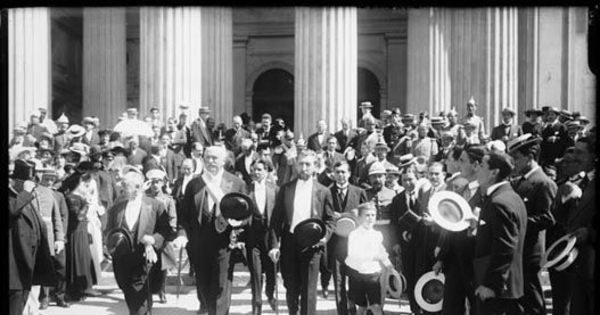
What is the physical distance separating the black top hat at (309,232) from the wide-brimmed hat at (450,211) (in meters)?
1.64

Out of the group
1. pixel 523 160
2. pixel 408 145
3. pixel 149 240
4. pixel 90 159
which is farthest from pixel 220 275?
pixel 408 145

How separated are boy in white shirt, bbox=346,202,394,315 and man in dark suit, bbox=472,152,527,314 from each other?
→ 60.5 inches

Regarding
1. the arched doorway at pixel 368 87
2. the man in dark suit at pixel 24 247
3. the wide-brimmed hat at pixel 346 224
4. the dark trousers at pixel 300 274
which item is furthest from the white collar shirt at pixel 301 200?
the arched doorway at pixel 368 87

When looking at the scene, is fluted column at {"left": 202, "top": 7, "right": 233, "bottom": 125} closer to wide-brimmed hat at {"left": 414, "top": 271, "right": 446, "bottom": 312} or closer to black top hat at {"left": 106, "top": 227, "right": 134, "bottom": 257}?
black top hat at {"left": 106, "top": 227, "right": 134, "bottom": 257}

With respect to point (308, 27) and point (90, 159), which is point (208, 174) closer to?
point (90, 159)

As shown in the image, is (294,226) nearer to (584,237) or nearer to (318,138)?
(584,237)

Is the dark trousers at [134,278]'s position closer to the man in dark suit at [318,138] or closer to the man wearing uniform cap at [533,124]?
the man wearing uniform cap at [533,124]

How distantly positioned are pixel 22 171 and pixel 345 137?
7.98 metres

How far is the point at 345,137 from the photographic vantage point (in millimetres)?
15914

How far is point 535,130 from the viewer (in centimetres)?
1296

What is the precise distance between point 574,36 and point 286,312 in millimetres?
12185

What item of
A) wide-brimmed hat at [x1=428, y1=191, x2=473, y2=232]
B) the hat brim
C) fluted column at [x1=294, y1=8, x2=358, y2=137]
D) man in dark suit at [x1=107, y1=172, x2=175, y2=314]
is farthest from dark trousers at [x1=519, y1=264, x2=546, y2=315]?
fluted column at [x1=294, y1=8, x2=358, y2=137]

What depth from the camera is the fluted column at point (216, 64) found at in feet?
65.6

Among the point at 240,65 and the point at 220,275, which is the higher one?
the point at 240,65
